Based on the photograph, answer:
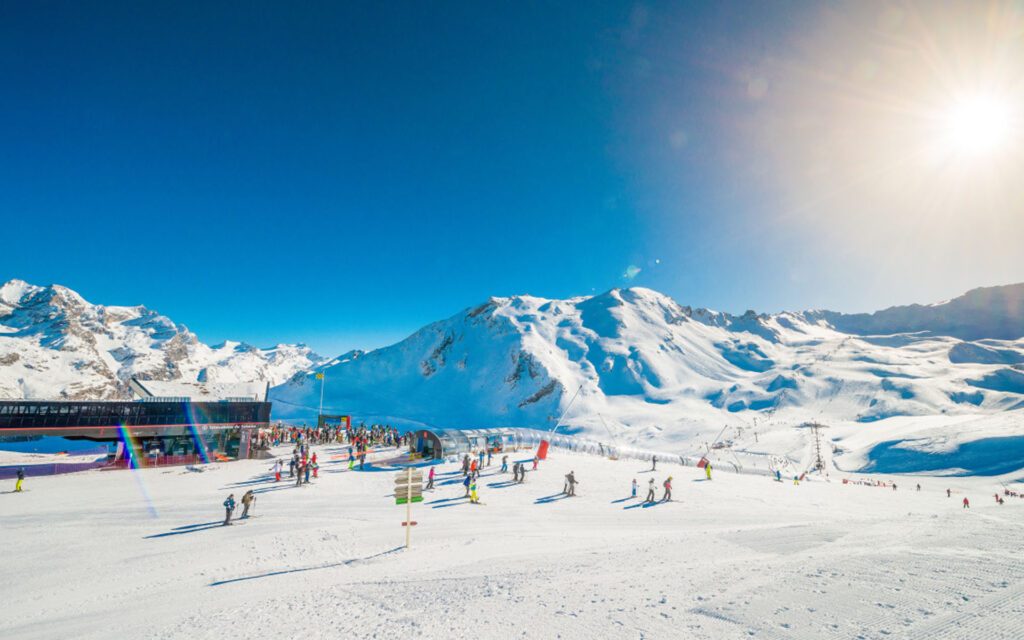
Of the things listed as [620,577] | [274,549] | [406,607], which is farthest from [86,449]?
[620,577]

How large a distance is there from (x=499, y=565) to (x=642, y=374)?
3954 inches

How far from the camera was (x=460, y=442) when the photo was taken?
111 feet

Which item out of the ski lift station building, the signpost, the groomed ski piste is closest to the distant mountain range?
the ski lift station building

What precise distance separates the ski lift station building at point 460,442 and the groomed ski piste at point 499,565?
8161 mm

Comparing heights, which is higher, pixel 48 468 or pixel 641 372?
pixel 641 372

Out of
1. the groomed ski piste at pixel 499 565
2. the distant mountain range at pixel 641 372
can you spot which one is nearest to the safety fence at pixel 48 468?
the groomed ski piste at pixel 499 565

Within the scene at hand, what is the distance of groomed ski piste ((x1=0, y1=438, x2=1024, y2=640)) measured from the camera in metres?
8.46

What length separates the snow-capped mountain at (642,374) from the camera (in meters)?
90.9

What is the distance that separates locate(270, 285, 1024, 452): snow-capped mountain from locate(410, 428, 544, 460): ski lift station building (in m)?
44.0

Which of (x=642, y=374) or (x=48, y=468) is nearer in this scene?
(x=48, y=468)

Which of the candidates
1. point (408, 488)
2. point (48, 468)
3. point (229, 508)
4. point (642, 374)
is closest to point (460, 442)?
point (229, 508)

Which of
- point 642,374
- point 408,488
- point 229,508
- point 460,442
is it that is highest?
point 642,374

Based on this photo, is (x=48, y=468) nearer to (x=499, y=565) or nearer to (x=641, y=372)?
(x=499, y=565)

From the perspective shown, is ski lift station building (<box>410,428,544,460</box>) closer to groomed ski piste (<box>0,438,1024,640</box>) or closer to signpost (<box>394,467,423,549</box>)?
groomed ski piste (<box>0,438,1024,640</box>)
